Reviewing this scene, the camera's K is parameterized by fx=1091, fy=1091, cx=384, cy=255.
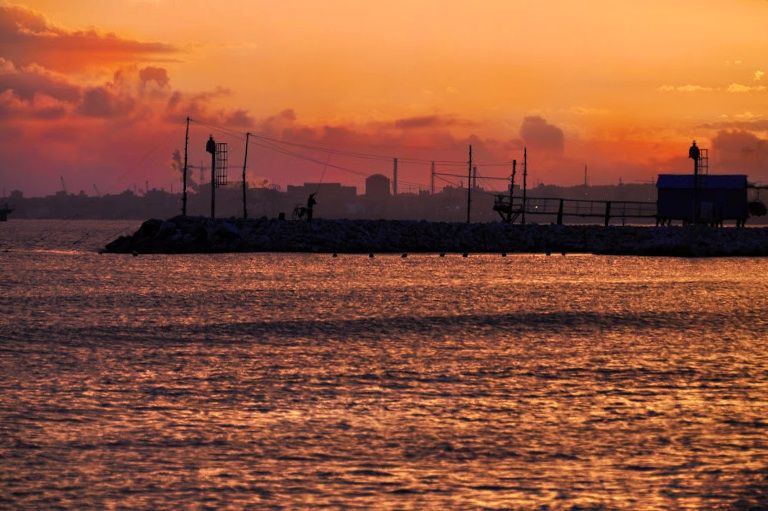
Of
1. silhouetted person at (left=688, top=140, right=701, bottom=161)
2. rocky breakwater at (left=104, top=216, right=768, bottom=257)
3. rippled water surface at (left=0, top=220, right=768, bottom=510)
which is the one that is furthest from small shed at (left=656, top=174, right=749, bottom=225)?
rippled water surface at (left=0, top=220, right=768, bottom=510)

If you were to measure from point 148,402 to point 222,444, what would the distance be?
3438 millimetres

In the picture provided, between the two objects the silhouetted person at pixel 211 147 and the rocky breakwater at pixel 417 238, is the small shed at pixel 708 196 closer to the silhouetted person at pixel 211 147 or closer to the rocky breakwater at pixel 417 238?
the rocky breakwater at pixel 417 238

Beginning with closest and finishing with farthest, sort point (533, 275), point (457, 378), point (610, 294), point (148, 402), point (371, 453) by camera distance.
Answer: point (371, 453)
point (148, 402)
point (457, 378)
point (610, 294)
point (533, 275)

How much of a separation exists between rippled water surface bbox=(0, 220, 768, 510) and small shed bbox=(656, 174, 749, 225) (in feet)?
217

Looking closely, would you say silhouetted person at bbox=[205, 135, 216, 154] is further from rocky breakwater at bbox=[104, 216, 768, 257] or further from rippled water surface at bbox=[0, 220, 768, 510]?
rippled water surface at bbox=[0, 220, 768, 510]

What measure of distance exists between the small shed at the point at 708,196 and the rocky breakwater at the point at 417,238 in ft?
8.36

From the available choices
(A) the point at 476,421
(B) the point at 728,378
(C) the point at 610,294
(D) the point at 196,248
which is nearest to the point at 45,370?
(A) the point at 476,421

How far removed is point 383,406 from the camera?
54.6 feet

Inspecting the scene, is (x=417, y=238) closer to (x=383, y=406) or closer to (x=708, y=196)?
(x=708, y=196)

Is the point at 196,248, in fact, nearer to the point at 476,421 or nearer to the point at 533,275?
the point at 533,275

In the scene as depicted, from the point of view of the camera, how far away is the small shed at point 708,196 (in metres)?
102

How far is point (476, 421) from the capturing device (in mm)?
15422

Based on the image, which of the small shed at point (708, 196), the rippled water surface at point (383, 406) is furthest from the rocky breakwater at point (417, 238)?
the rippled water surface at point (383, 406)

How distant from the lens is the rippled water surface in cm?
1169
